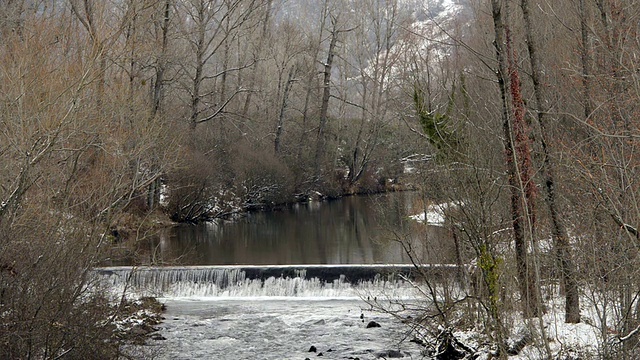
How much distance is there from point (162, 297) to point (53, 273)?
6687 mm

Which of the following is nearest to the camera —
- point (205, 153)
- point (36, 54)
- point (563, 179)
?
point (563, 179)

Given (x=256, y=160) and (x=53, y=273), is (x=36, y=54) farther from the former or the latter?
(x=256, y=160)

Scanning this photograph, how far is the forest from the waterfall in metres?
1.38

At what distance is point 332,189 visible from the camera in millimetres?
33250

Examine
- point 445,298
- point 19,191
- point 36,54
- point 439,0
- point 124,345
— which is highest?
point 439,0

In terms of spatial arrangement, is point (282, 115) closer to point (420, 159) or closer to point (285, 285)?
point (285, 285)

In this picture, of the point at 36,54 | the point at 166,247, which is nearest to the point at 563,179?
the point at 36,54

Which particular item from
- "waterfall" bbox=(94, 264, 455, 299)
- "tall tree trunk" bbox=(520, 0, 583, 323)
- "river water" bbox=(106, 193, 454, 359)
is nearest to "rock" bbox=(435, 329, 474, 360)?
"river water" bbox=(106, 193, 454, 359)

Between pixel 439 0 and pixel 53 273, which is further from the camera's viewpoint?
pixel 439 0

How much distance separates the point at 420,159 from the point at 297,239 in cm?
947

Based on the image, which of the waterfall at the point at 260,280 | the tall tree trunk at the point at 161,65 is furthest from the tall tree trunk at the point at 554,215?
the tall tree trunk at the point at 161,65

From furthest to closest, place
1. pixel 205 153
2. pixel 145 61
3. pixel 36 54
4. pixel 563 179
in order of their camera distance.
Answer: pixel 205 153
pixel 145 61
pixel 36 54
pixel 563 179

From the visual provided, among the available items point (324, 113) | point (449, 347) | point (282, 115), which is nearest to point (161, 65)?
point (282, 115)

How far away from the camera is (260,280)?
15.1m
